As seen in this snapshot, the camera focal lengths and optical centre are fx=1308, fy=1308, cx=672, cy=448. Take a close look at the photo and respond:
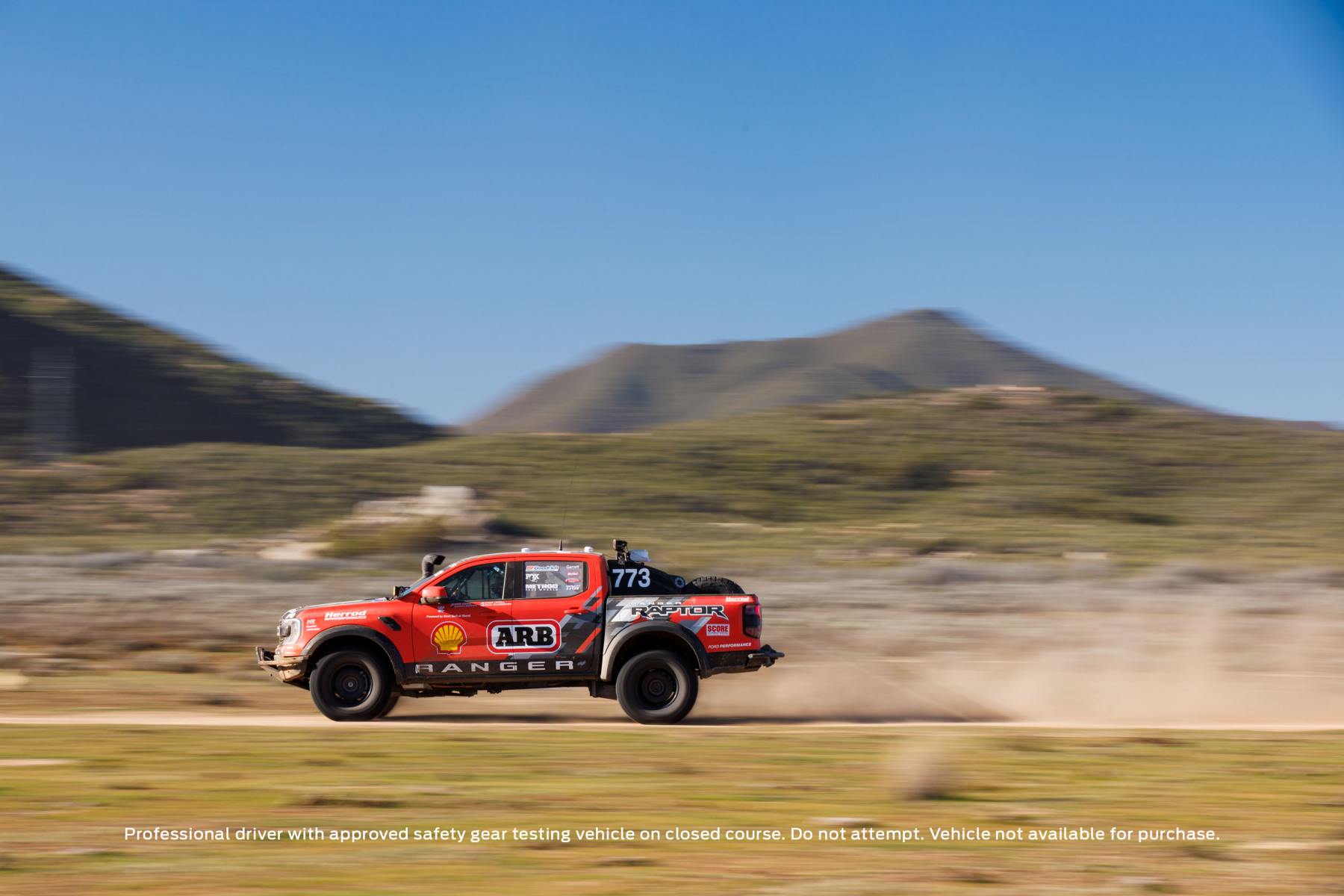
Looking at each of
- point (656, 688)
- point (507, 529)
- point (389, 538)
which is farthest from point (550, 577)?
point (507, 529)

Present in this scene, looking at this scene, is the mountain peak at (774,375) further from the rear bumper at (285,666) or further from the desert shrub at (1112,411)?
the rear bumper at (285,666)

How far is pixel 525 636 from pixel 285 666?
2.39m

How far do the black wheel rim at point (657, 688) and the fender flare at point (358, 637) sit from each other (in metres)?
2.41

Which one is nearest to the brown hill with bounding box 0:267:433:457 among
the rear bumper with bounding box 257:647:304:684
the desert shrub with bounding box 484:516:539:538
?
the desert shrub with bounding box 484:516:539:538

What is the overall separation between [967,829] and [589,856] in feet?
8.07

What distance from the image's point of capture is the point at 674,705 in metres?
12.9

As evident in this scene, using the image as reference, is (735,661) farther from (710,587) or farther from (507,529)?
(507,529)

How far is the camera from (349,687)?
13.0m

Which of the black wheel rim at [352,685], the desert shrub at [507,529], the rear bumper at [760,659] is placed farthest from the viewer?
the desert shrub at [507,529]

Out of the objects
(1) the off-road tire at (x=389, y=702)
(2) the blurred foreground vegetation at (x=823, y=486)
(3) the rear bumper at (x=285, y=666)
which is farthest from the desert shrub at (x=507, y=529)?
(3) the rear bumper at (x=285, y=666)

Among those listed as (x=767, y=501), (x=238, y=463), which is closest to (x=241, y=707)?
(x=767, y=501)

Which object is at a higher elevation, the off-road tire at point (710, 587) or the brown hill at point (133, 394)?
the brown hill at point (133, 394)

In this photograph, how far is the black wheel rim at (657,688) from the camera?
13.0m

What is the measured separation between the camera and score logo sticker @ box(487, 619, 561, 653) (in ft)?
42.2
